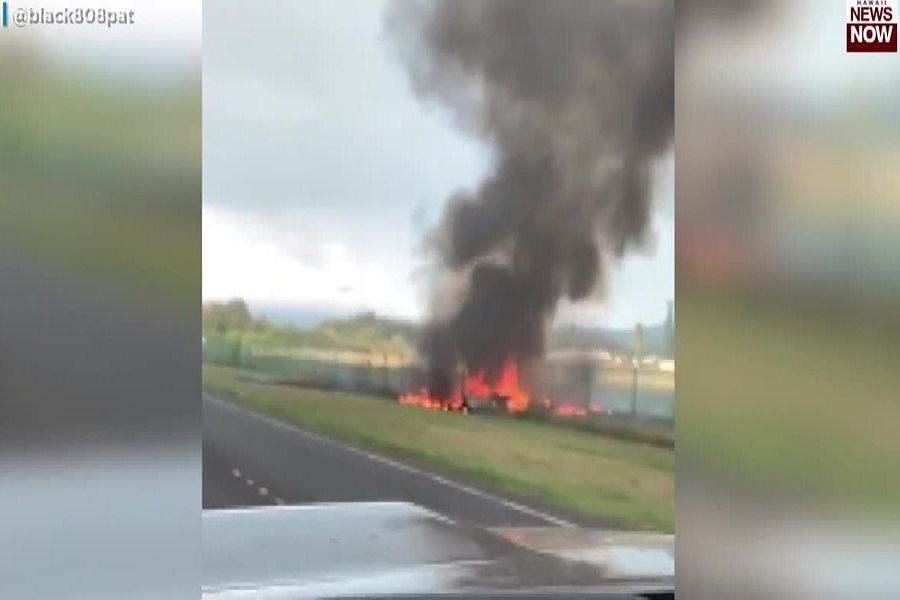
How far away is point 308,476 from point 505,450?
20.6 inches

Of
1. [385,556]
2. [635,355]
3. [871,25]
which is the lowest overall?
[385,556]

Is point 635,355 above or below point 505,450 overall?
above

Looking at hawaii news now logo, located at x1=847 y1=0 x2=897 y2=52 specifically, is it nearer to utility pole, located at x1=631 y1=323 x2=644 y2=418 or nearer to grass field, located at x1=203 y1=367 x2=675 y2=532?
utility pole, located at x1=631 y1=323 x2=644 y2=418

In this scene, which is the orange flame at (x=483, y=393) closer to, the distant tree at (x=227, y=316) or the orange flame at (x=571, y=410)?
the orange flame at (x=571, y=410)

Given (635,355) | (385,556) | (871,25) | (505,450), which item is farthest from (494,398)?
(871,25)

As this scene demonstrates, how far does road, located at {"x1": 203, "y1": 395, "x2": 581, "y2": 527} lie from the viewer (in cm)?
233

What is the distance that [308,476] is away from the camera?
92.4 inches

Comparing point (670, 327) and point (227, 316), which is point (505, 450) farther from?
point (227, 316)

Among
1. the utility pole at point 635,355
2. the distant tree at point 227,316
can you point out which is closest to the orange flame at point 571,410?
the utility pole at point 635,355

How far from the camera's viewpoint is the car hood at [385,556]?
2.31 metres

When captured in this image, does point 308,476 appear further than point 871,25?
No

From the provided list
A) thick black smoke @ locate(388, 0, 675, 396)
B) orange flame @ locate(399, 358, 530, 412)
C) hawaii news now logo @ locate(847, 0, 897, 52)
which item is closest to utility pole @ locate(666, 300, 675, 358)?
thick black smoke @ locate(388, 0, 675, 396)

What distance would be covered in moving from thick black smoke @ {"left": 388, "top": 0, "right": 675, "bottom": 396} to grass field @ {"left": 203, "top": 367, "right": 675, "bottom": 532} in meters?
0.14

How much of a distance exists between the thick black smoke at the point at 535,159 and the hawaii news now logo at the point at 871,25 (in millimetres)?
620
